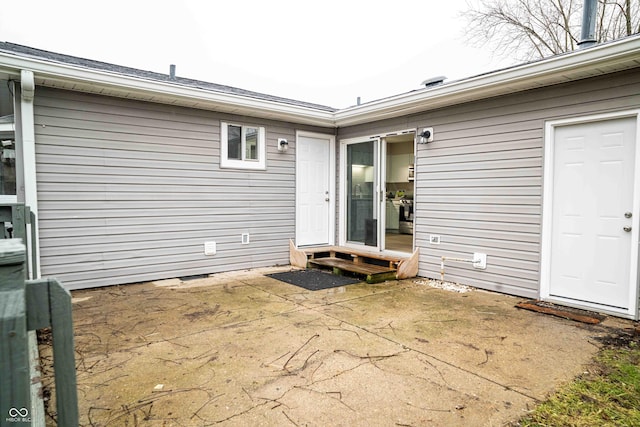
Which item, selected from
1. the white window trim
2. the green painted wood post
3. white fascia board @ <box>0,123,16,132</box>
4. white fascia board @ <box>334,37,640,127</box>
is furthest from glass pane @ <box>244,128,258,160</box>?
the green painted wood post

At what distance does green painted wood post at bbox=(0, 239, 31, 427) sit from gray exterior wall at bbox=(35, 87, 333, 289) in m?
4.41

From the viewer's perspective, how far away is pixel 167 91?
4.66 meters

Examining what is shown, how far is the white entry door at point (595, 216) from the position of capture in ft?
11.8

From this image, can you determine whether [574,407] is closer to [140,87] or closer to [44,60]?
[140,87]

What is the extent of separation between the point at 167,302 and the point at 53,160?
A: 216 cm

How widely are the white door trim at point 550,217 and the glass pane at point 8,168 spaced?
19.6 feet

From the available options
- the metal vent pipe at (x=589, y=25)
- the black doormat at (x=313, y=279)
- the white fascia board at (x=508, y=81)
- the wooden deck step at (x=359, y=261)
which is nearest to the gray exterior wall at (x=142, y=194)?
the wooden deck step at (x=359, y=261)

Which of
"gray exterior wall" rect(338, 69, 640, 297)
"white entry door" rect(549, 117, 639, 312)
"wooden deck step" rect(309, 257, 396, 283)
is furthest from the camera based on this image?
"wooden deck step" rect(309, 257, 396, 283)

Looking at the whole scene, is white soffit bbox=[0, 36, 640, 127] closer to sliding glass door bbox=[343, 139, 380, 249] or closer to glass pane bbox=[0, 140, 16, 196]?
sliding glass door bbox=[343, 139, 380, 249]

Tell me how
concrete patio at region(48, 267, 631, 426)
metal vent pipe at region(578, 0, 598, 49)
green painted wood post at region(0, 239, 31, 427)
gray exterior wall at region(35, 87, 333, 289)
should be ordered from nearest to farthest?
green painted wood post at region(0, 239, 31, 427) → concrete patio at region(48, 267, 631, 426) → metal vent pipe at region(578, 0, 598, 49) → gray exterior wall at region(35, 87, 333, 289)

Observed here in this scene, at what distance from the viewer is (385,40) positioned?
42.3ft

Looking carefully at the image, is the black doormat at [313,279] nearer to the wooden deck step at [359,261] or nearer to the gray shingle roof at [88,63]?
the wooden deck step at [359,261]

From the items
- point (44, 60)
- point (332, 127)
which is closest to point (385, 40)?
point (332, 127)

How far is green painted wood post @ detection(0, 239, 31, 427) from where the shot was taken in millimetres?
657
